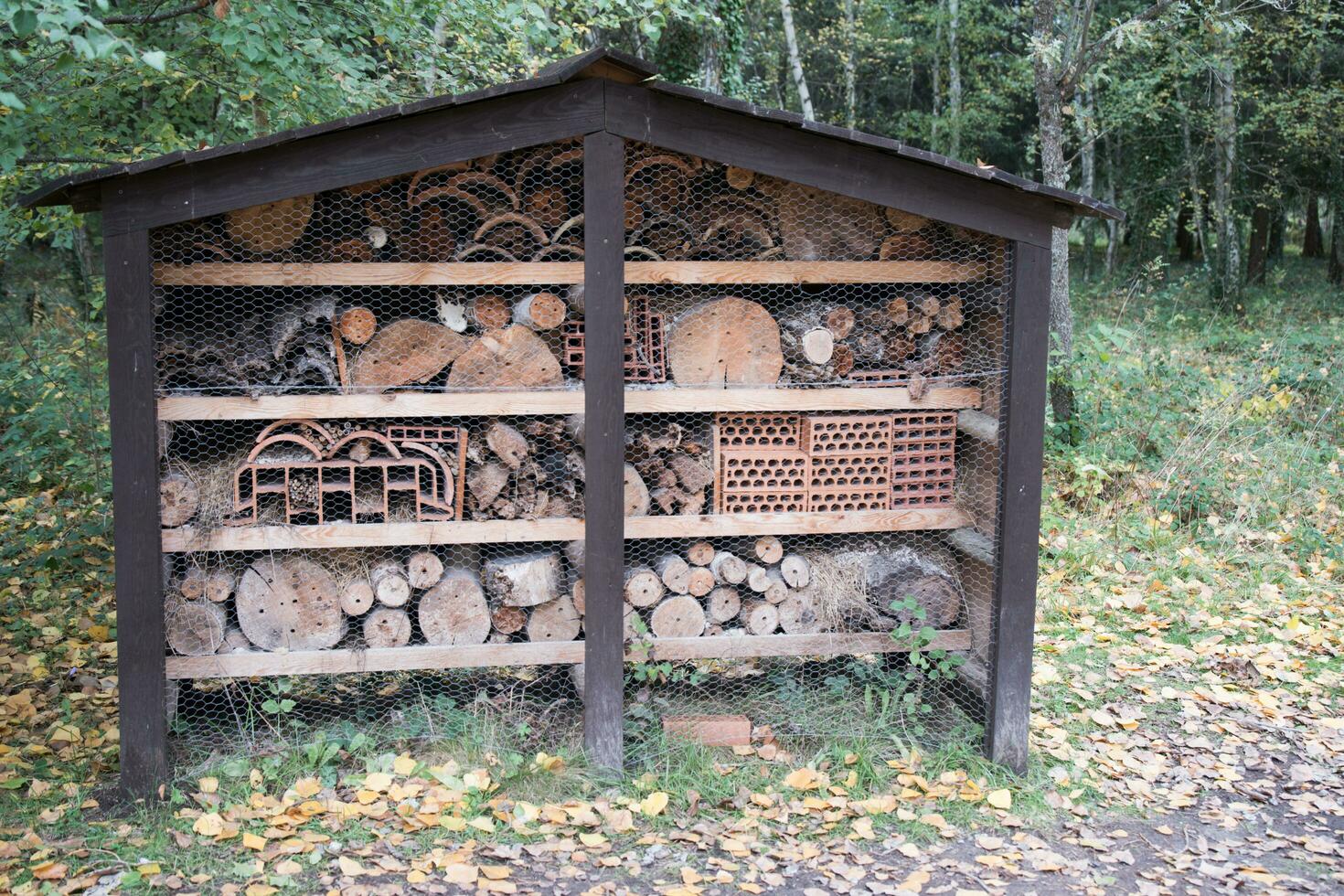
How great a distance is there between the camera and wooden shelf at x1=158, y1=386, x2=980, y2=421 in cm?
397

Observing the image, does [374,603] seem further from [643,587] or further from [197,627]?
[643,587]

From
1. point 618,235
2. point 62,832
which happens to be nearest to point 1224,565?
point 618,235

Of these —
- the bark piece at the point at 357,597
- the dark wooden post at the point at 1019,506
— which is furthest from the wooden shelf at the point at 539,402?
the bark piece at the point at 357,597

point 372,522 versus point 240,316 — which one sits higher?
point 240,316

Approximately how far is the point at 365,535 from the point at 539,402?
87 cm

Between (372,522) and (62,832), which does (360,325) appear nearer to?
(372,522)

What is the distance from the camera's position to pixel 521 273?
413cm

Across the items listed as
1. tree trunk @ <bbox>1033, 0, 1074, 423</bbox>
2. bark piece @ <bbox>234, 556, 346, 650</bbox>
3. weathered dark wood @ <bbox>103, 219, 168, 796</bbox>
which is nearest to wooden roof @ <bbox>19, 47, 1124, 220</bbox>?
weathered dark wood @ <bbox>103, 219, 168, 796</bbox>

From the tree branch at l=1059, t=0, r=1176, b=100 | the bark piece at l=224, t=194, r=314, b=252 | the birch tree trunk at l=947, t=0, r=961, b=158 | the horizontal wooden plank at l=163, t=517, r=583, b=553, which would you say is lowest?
the horizontal wooden plank at l=163, t=517, r=583, b=553

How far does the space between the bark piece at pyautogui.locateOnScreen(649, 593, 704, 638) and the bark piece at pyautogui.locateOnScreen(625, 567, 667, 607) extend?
54mm

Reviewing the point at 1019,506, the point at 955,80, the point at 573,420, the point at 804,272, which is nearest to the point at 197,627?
the point at 573,420

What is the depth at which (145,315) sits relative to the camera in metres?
3.80

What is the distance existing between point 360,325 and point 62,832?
2166 millimetres

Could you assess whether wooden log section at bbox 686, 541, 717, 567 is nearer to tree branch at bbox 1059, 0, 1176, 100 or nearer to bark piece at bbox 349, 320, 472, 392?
bark piece at bbox 349, 320, 472, 392
